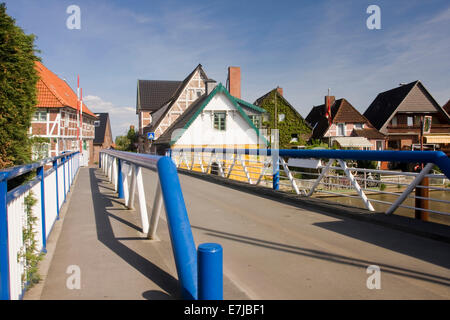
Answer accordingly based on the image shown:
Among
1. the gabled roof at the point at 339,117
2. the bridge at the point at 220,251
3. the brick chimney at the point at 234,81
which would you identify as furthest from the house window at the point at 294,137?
the bridge at the point at 220,251

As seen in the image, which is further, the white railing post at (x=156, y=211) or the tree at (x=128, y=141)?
the tree at (x=128, y=141)

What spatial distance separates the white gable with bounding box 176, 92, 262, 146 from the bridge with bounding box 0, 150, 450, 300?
2186 centimetres

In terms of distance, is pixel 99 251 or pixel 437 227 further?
pixel 437 227

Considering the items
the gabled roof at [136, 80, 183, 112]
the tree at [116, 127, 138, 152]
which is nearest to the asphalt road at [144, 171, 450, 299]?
the tree at [116, 127, 138, 152]

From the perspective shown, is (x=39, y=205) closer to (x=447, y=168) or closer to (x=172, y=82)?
(x=447, y=168)

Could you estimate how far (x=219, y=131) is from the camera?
2947 cm

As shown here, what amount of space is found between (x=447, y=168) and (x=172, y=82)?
2166 inches

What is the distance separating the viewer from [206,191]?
399 inches

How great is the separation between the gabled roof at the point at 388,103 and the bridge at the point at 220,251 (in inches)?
1606

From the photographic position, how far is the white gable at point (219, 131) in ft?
93.8

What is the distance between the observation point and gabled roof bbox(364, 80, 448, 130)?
42.6 metres

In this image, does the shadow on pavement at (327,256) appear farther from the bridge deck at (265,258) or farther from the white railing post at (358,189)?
the white railing post at (358,189)

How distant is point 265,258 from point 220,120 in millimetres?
25785
